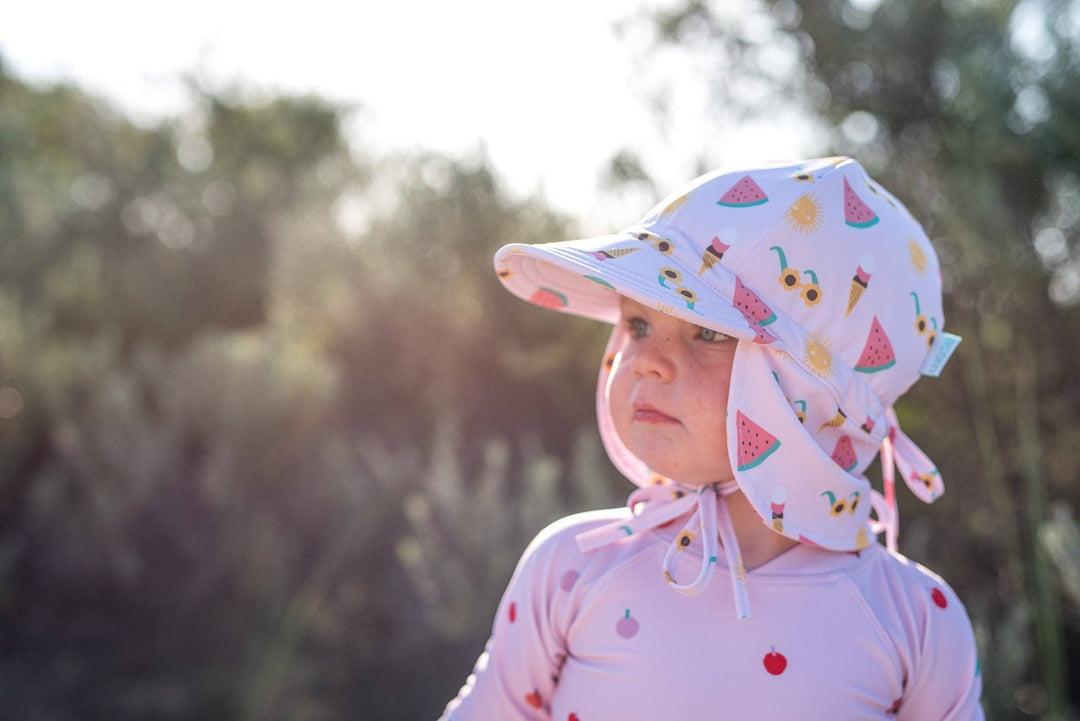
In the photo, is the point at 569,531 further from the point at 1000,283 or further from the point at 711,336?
the point at 1000,283

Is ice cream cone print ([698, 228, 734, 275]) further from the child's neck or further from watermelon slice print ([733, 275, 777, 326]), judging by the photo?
the child's neck

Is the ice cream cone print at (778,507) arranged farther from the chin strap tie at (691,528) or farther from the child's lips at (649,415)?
the child's lips at (649,415)

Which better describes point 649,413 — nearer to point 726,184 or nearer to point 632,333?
point 632,333

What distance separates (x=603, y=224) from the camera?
4652 millimetres

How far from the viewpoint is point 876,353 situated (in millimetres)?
1429

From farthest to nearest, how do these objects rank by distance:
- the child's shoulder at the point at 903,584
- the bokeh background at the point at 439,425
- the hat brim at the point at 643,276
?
the bokeh background at the point at 439,425 → the child's shoulder at the point at 903,584 → the hat brim at the point at 643,276

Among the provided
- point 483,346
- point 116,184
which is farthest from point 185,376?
point 116,184

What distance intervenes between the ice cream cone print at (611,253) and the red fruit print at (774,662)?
0.63 meters

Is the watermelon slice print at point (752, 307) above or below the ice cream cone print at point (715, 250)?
below

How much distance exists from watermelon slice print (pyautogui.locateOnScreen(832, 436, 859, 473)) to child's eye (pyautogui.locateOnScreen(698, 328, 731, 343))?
0.78 feet

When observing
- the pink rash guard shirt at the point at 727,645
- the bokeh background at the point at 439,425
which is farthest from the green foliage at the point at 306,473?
the pink rash guard shirt at the point at 727,645

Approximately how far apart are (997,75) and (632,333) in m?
3.31

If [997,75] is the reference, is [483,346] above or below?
below

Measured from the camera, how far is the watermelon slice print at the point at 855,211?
1.44m
